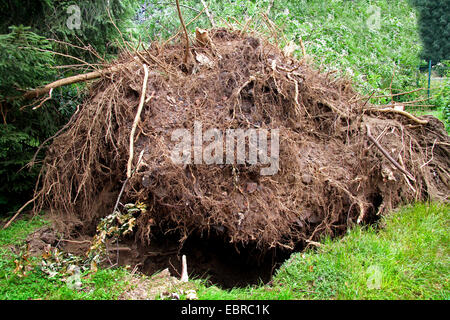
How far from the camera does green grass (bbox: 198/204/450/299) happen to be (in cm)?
297

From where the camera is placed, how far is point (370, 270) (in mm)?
3096

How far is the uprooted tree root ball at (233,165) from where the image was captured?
12.6ft

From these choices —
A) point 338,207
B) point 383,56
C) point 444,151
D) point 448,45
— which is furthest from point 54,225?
point 448,45

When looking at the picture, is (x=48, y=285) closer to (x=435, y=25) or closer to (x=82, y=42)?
(x=82, y=42)

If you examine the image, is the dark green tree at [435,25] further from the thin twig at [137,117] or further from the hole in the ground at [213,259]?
the thin twig at [137,117]

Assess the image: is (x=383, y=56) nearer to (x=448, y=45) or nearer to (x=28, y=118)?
(x=448, y=45)

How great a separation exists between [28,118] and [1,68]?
A: 1.09 meters

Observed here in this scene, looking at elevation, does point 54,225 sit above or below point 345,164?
below

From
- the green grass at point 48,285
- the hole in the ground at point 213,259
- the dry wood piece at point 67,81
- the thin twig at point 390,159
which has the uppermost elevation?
the dry wood piece at point 67,81

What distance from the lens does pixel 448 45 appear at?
46.7ft

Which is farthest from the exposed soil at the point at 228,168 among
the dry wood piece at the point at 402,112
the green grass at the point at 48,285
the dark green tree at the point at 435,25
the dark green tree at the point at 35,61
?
the dark green tree at the point at 435,25
